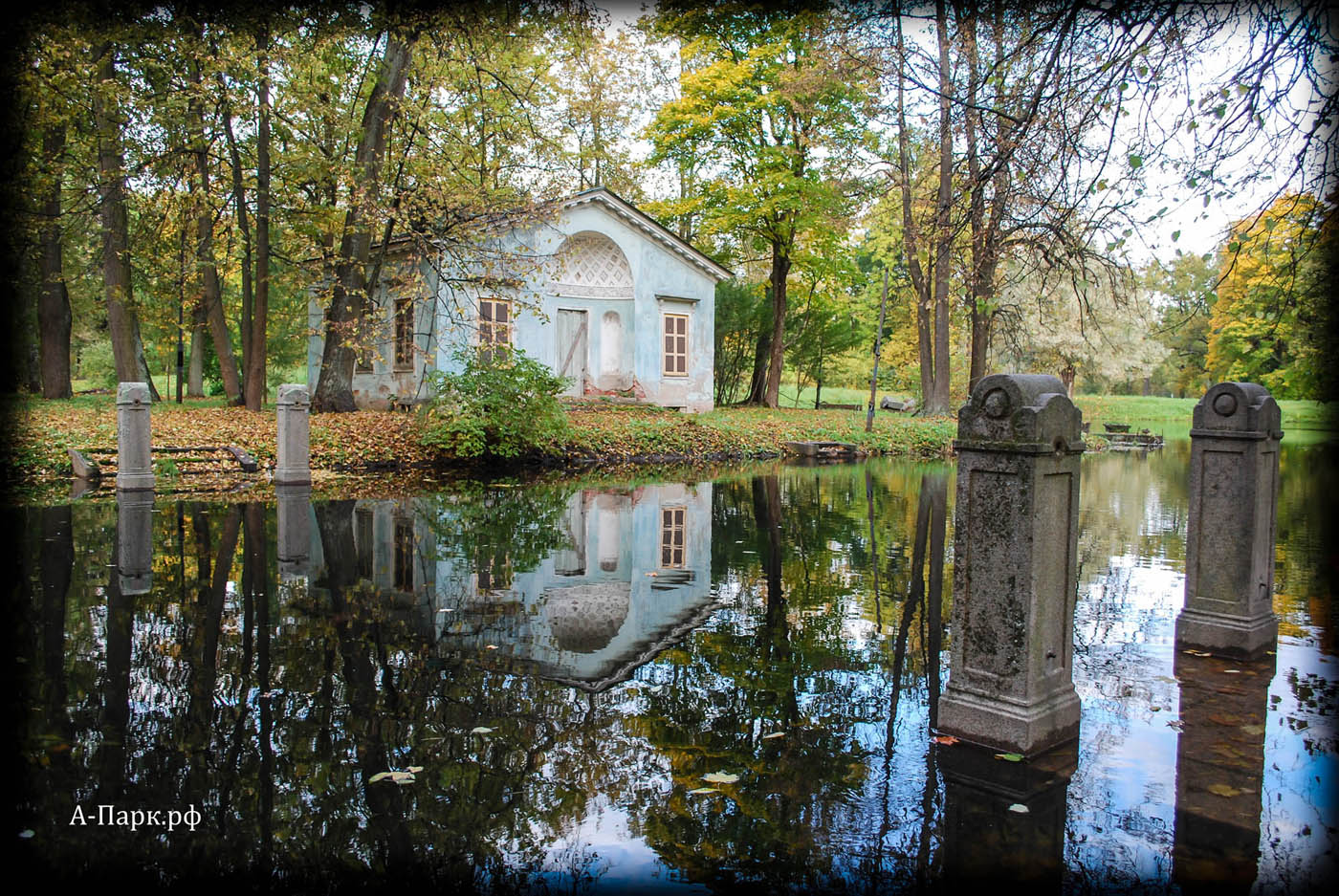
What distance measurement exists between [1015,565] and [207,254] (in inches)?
938

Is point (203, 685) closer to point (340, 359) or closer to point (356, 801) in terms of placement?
point (356, 801)

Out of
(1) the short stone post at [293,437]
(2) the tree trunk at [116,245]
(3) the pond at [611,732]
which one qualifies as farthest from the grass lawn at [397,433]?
(3) the pond at [611,732]

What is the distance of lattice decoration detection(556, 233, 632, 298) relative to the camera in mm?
27406

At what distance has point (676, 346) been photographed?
1131 inches

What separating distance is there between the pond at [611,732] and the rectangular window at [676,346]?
779 inches

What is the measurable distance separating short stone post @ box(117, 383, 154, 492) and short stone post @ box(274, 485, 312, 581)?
5.96 ft

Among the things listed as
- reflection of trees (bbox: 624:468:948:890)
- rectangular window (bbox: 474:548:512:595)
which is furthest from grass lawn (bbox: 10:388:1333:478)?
reflection of trees (bbox: 624:468:948:890)

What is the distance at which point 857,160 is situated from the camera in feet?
98.1

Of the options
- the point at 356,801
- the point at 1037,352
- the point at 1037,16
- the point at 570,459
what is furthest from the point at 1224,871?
the point at 1037,352

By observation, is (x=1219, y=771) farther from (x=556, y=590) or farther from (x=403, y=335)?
(x=403, y=335)

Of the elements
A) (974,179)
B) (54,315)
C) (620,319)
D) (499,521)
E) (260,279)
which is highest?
(260,279)

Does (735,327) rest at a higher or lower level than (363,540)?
higher

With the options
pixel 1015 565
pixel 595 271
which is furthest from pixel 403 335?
pixel 1015 565

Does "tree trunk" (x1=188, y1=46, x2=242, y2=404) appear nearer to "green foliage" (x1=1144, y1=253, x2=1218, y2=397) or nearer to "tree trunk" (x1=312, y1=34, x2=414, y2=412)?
"tree trunk" (x1=312, y1=34, x2=414, y2=412)
